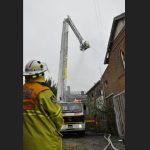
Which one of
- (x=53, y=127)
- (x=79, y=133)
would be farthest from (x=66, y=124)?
(x=53, y=127)

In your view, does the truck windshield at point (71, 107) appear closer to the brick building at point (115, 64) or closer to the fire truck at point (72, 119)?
the fire truck at point (72, 119)

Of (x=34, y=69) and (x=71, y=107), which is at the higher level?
(x=71, y=107)

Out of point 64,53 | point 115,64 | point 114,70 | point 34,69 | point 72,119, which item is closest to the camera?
point 34,69

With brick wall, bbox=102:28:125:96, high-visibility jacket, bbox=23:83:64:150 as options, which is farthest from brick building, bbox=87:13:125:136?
high-visibility jacket, bbox=23:83:64:150

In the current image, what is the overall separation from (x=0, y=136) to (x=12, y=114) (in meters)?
0.16

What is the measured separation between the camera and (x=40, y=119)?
12.9 feet

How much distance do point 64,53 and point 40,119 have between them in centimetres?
2129

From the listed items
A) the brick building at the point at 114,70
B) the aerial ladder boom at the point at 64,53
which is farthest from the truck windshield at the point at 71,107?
the brick building at the point at 114,70

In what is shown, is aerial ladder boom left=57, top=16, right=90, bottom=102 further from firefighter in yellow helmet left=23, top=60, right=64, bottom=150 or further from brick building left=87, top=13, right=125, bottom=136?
firefighter in yellow helmet left=23, top=60, right=64, bottom=150

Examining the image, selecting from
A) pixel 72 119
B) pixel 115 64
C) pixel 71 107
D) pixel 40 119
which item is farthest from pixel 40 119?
pixel 115 64

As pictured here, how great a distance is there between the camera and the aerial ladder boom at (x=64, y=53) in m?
24.3

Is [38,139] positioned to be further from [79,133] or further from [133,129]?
[79,133]

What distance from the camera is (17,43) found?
2.48 m

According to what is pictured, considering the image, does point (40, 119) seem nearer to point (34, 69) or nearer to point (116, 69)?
point (34, 69)
